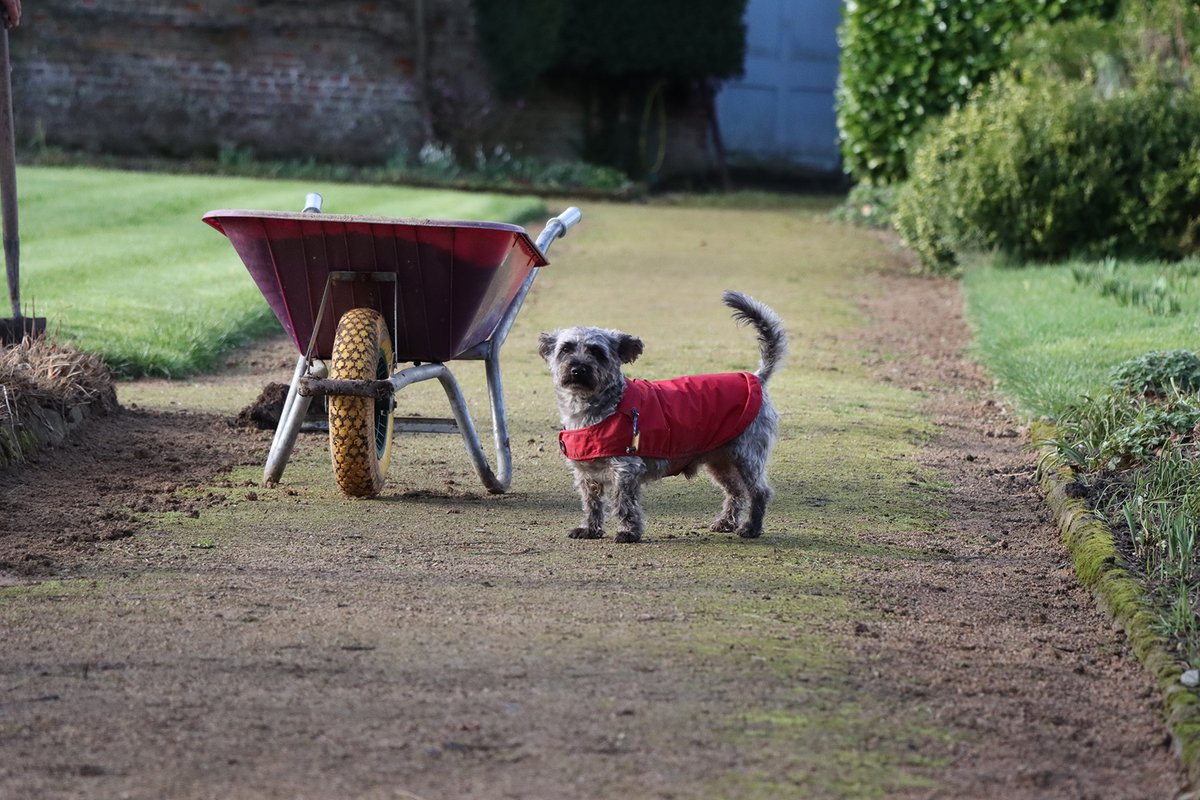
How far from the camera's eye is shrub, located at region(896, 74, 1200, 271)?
1267 centimetres

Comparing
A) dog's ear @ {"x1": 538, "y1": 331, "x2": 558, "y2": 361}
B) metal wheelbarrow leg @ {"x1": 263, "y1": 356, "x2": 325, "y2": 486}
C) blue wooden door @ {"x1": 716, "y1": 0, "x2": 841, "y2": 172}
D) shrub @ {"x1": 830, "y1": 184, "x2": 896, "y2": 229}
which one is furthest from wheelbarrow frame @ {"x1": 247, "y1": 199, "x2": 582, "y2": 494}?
blue wooden door @ {"x1": 716, "y1": 0, "x2": 841, "y2": 172}

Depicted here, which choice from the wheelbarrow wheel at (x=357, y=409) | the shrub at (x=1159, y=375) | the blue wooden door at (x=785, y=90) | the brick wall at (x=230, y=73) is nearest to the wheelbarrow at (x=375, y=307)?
the wheelbarrow wheel at (x=357, y=409)

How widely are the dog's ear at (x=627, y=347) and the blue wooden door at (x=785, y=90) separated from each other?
63.8 ft

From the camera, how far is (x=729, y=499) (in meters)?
5.48

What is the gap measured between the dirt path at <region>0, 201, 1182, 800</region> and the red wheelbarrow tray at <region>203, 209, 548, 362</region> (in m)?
0.62

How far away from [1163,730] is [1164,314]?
6631mm

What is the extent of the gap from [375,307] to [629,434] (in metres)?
1.18

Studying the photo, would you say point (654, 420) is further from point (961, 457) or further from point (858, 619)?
point (961, 457)

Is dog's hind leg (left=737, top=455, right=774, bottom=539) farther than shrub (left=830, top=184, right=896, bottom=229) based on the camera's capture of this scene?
No

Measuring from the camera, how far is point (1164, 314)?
31.4ft

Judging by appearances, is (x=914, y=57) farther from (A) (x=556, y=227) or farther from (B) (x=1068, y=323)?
(A) (x=556, y=227)

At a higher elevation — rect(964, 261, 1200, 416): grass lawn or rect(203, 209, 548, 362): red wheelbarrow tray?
rect(203, 209, 548, 362): red wheelbarrow tray

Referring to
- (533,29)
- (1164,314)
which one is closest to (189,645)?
(1164,314)

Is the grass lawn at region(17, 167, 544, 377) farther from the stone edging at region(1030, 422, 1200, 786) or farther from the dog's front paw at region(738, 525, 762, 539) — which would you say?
the stone edging at region(1030, 422, 1200, 786)
